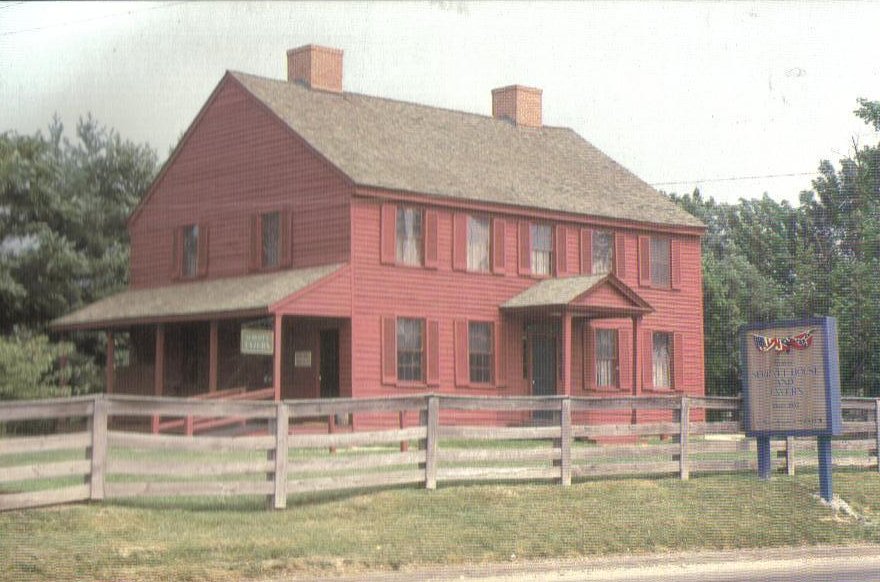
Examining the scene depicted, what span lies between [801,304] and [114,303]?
742 inches

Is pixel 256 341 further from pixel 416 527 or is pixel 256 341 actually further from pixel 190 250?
pixel 416 527

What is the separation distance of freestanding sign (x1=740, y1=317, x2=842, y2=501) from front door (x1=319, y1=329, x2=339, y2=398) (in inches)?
441

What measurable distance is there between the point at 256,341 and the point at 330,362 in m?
2.65

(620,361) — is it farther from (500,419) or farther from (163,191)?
(163,191)

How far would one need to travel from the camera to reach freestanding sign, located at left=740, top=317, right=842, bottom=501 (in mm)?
17297

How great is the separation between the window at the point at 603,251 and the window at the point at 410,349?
5.55 metres

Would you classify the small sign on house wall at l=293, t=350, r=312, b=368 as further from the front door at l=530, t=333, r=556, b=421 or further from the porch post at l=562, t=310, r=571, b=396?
the porch post at l=562, t=310, r=571, b=396

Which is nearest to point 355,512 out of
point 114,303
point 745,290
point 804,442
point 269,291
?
point 804,442

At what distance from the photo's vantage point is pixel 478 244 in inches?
1152

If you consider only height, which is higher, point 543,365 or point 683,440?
point 543,365

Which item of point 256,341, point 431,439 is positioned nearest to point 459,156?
point 256,341

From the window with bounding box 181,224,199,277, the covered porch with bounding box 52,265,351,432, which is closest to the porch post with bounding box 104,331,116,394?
the covered porch with bounding box 52,265,351,432

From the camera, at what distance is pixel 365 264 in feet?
88.4

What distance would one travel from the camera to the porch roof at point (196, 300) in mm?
25750
